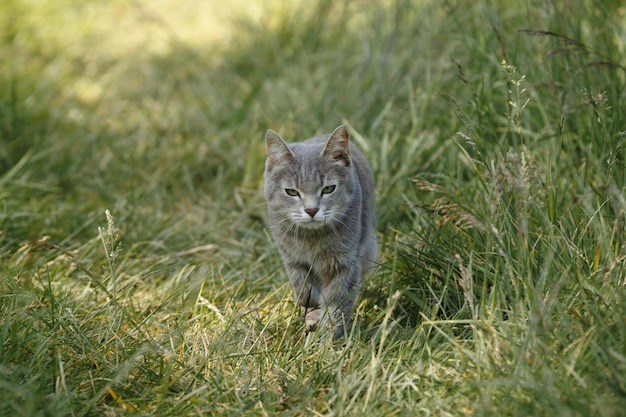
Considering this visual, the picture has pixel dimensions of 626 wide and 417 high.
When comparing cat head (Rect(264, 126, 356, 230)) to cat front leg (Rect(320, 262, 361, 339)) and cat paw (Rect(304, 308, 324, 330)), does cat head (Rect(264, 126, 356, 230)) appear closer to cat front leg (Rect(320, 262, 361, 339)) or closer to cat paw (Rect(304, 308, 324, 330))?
cat front leg (Rect(320, 262, 361, 339))

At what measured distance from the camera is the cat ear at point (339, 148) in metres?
3.45

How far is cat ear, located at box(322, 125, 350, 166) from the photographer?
3.45m

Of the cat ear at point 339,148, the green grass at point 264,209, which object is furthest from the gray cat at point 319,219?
the green grass at point 264,209

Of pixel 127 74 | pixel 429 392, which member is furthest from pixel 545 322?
pixel 127 74

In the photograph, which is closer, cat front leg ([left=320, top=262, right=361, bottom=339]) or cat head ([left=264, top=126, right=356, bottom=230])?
cat front leg ([left=320, top=262, right=361, bottom=339])

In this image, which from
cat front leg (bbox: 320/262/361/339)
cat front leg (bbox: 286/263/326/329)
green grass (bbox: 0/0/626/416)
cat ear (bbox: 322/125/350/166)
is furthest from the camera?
cat ear (bbox: 322/125/350/166)

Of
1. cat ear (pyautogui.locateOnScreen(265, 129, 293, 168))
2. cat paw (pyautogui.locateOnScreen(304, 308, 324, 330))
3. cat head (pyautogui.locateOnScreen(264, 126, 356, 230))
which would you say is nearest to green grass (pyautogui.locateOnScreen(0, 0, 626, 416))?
cat paw (pyautogui.locateOnScreen(304, 308, 324, 330))

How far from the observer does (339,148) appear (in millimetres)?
3477

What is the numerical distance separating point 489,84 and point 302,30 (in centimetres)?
254

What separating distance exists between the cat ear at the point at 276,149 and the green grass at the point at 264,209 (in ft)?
1.94

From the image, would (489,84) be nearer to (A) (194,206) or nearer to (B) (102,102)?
(A) (194,206)

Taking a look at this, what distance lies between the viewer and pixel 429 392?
259 cm

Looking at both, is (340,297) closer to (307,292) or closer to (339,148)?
(307,292)

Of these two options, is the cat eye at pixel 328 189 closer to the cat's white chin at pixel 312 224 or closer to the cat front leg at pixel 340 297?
the cat's white chin at pixel 312 224
